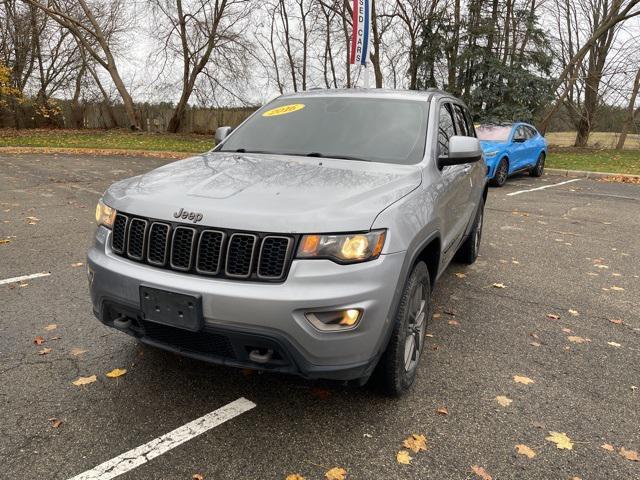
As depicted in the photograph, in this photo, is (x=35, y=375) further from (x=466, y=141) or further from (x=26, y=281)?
(x=466, y=141)

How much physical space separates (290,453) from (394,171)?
169 centimetres

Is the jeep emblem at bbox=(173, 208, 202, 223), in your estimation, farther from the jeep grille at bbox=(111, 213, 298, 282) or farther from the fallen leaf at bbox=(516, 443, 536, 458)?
the fallen leaf at bbox=(516, 443, 536, 458)

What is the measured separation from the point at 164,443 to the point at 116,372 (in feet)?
2.65

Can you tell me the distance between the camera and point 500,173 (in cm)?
1151

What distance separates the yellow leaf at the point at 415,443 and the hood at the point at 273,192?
3.64 ft

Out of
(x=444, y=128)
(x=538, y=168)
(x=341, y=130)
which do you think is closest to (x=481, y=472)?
(x=341, y=130)

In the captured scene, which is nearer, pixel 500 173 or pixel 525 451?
pixel 525 451

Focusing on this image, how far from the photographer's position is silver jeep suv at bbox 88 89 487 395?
225 centimetres

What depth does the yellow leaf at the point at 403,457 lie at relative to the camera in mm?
2393

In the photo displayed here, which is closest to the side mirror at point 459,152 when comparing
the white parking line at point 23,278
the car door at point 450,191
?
the car door at point 450,191

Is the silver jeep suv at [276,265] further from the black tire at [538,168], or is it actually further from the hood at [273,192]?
the black tire at [538,168]

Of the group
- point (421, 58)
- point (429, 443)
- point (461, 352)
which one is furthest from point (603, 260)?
point (421, 58)

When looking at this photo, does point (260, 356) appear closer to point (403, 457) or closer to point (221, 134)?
point (403, 457)

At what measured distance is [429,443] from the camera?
99.7 inches
